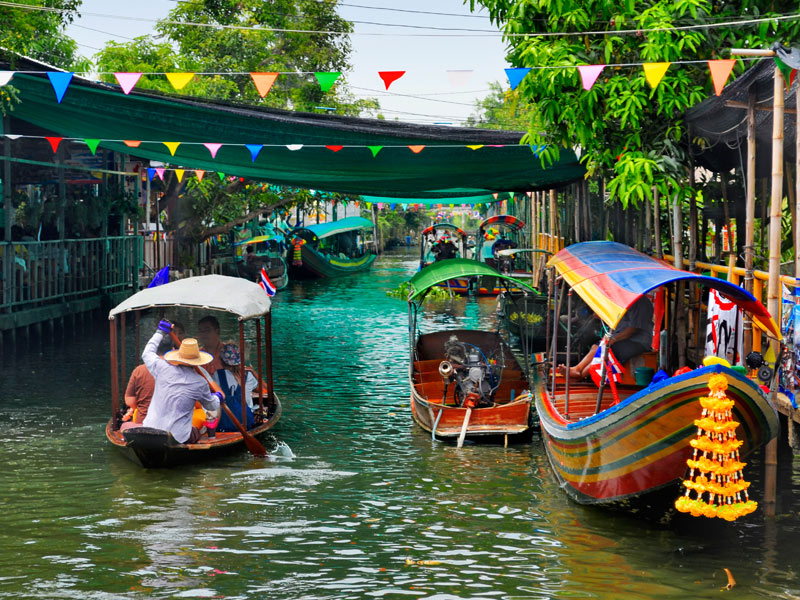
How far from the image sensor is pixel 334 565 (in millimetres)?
6508

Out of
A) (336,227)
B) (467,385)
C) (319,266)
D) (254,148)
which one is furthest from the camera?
(336,227)

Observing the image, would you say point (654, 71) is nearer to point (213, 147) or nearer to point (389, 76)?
point (389, 76)

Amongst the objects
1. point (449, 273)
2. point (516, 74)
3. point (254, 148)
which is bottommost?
point (449, 273)

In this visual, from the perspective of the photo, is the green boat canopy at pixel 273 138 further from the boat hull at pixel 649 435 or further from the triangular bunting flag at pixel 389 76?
the boat hull at pixel 649 435

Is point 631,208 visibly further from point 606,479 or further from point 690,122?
point 606,479

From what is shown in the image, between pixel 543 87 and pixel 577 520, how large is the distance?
4713 millimetres

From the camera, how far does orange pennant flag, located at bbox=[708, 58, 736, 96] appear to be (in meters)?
8.66

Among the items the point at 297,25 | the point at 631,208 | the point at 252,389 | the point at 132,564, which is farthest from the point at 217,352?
the point at 297,25

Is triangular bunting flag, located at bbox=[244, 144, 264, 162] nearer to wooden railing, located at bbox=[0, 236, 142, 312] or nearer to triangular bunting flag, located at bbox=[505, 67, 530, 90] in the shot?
triangular bunting flag, located at bbox=[505, 67, 530, 90]

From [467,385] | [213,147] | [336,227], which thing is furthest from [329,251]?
[467,385]

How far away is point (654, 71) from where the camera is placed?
904 centimetres

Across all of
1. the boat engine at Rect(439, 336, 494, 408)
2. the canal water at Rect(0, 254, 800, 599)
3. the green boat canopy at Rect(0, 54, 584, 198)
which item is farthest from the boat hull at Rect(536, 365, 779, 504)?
the green boat canopy at Rect(0, 54, 584, 198)

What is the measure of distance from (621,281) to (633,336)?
2843 millimetres

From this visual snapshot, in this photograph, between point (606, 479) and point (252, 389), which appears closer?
point (606, 479)
